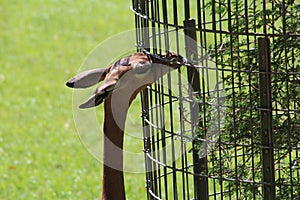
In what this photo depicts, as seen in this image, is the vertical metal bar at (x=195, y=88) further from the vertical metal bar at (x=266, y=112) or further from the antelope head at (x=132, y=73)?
the vertical metal bar at (x=266, y=112)

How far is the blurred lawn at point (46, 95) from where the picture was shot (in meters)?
5.56

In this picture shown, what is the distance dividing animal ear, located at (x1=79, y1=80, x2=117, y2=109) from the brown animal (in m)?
0.10

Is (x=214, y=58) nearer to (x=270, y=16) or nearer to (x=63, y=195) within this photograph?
(x=270, y=16)

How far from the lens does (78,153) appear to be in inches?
242

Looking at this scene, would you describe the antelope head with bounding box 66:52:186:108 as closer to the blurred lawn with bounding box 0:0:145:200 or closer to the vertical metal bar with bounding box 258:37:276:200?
the vertical metal bar with bounding box 258:37:276:200

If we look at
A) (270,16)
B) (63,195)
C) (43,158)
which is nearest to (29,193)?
(63,195)

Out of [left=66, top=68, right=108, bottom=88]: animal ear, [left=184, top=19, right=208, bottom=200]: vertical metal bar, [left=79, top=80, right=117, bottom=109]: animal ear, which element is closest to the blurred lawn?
[left=184, top=19, right=208, bottom=200]: vertical metal bar

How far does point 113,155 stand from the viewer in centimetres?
347

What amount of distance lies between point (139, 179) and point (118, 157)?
2.23 meters

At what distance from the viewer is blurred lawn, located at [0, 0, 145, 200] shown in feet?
18.2

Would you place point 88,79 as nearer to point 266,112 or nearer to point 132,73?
point 132,73

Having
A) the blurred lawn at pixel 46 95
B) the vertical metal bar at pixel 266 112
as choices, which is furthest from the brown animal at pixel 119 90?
the blurred lawn at pixel 46 95

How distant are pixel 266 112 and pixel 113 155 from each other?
2.44 ft

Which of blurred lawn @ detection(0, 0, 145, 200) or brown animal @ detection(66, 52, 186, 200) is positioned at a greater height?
brown animal @ detection(66, 52, 186, 200)
